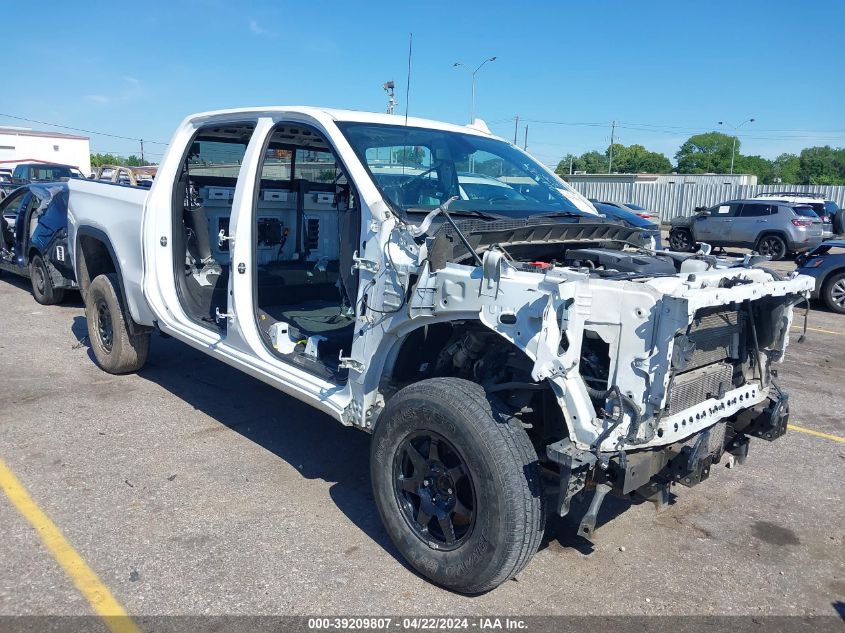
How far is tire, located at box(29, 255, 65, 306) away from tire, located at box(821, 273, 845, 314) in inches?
455

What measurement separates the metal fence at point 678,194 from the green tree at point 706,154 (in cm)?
7305

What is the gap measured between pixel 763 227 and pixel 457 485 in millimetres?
18663

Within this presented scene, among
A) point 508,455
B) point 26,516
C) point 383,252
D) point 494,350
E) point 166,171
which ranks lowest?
point 26,516

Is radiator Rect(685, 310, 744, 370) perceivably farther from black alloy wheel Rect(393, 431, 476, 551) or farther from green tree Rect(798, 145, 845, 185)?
green tree Rect(798, 145, 845, 185)

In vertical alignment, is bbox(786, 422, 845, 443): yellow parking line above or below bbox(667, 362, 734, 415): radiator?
below

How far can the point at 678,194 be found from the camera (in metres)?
36.1

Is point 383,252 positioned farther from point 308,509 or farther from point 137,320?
point 137,320

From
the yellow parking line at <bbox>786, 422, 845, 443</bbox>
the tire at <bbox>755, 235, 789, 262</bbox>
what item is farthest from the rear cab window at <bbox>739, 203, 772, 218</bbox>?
the yellow parking line at <bbox>786, 422, 845, 443</bbox>

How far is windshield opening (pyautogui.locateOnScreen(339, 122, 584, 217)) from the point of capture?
3717mm

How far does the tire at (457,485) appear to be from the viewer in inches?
112

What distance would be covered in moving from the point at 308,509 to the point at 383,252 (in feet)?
5.18

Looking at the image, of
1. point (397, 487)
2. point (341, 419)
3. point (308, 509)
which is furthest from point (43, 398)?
point (397, 487)

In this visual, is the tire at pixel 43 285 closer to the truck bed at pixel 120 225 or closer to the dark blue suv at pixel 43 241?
the dark blue suv at pixel 43 241

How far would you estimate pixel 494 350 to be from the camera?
3.29m
